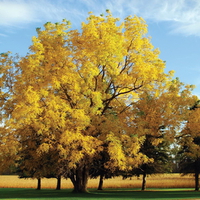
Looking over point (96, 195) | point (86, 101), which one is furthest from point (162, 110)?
point (96, 195)

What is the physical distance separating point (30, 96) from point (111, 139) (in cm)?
662

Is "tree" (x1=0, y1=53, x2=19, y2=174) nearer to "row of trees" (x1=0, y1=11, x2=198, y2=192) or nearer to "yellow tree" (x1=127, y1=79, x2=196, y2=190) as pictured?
"row of trees" (x1=0, y1=11, x2=198, y2=192)

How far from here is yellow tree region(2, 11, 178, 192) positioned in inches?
837

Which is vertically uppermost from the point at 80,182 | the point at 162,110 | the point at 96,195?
the point at 162,110

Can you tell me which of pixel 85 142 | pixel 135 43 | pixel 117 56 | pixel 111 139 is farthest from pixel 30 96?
pixel 135 43

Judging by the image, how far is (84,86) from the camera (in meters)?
23.9

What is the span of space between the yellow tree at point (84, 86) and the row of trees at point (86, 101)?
0.24 ft

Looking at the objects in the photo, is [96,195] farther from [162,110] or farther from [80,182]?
[162,110]

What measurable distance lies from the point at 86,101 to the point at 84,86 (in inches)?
47.7

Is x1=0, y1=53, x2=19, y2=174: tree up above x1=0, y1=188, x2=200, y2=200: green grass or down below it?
above

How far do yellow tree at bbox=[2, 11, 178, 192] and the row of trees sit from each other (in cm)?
7

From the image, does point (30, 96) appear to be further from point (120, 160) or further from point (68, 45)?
point (120, 160)

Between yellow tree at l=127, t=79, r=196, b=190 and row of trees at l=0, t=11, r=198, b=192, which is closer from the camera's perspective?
row of trees at l=0, t=11, r=198, b=192

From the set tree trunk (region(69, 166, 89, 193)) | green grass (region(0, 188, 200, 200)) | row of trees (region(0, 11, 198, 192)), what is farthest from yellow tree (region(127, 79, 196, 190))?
tree trunk (region(69, 166, 89, 193))
